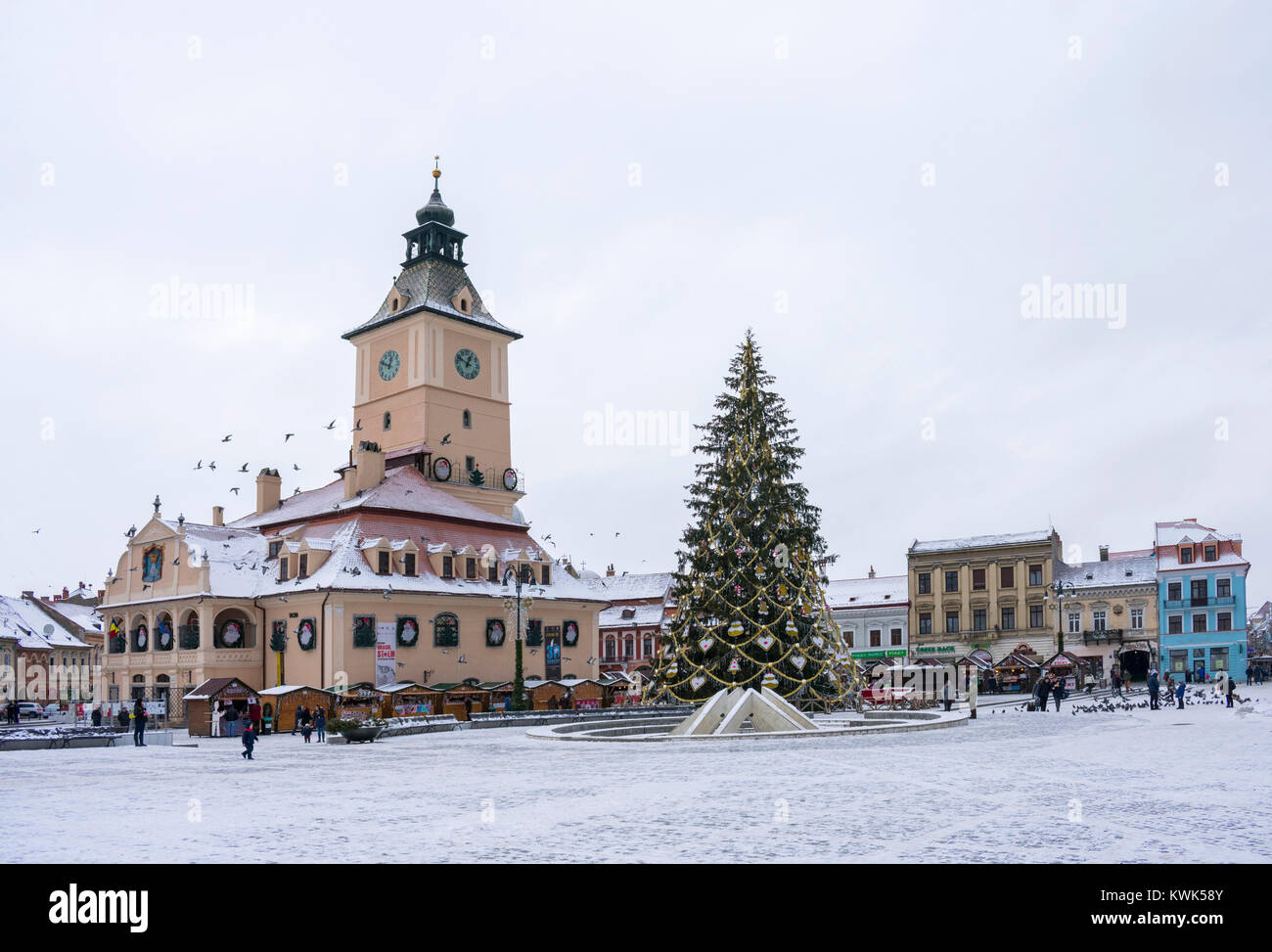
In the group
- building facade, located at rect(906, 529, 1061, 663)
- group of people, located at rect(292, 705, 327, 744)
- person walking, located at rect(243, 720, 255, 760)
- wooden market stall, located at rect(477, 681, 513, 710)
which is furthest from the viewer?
building facade, located at rect(906, 529, 1061, 663)

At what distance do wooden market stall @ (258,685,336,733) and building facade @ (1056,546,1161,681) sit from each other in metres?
51.4

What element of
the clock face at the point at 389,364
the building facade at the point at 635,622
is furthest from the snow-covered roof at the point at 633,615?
the clock face at the point at 389,364

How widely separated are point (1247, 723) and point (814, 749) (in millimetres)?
14861

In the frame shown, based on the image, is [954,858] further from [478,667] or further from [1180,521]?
[1180,521]

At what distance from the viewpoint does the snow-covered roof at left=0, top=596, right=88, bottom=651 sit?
83.3 meters

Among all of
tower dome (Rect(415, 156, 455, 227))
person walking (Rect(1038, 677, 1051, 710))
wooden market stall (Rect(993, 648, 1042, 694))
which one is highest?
tower dome (Rect(415, 156, 455, 227))

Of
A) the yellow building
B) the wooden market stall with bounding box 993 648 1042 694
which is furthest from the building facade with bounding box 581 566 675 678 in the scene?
the wooden market stall with bounding box 993 648 1042 694

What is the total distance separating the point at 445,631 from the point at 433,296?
23848 mm

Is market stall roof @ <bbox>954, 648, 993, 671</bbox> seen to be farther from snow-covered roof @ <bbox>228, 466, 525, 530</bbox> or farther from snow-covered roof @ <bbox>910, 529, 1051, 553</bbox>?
snow-covered roof @ <bbox>228, 466, 525, 530</bbox>

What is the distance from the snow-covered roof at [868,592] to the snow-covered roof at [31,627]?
60599mm

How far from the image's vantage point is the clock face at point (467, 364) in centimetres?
6562

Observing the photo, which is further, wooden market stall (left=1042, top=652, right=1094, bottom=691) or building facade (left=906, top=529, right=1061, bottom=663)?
building facade (left=906, top=529, right=1061, bottom=663)

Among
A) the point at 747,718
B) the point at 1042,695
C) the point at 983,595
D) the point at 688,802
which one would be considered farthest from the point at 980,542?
the point at 688,802

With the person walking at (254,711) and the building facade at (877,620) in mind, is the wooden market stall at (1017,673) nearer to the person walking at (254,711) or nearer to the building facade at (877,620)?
the building facade at (877,620)
